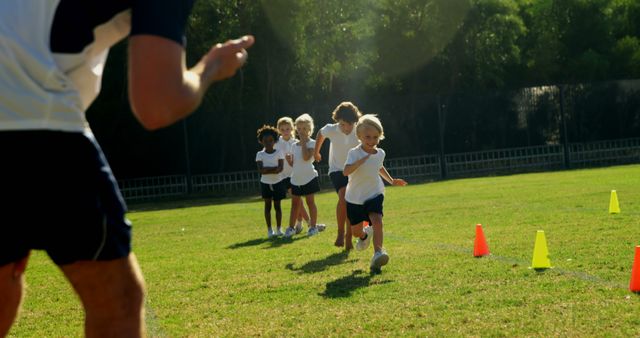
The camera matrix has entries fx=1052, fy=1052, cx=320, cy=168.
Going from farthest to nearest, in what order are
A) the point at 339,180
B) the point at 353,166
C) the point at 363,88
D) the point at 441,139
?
1. the point at 363,88
2. the point at 441,139
3. the point at 339,180
4. the point at 353,166

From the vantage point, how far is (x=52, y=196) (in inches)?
116

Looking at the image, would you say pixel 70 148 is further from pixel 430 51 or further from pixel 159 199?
pixel 430 51

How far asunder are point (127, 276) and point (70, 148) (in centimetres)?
42

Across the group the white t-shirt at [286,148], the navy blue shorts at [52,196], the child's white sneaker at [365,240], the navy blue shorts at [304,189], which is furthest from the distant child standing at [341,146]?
the navy blue shorts at [52,196]

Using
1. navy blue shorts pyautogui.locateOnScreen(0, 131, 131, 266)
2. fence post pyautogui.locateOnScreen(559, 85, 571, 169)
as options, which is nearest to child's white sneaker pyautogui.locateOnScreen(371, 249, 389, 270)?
navy blue shorts pyautogui.locateOnScreen(0, 131, 131, 266)

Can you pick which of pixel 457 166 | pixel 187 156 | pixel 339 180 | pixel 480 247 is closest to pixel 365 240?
pixel 480 247

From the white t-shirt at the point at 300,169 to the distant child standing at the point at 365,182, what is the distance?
194 inches

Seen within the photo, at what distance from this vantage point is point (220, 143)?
3309 cm

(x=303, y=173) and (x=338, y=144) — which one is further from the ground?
(x=338, y=144)

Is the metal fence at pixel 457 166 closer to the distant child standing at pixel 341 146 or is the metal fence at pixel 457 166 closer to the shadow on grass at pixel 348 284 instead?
the distant child standing at pixel 341 146

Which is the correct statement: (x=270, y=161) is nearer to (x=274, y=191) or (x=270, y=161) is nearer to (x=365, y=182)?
(x=274, y=191)

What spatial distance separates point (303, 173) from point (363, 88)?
2822cm

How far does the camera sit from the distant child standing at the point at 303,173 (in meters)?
15.4

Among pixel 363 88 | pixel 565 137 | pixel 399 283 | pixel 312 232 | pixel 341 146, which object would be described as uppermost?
pixel 363 88
